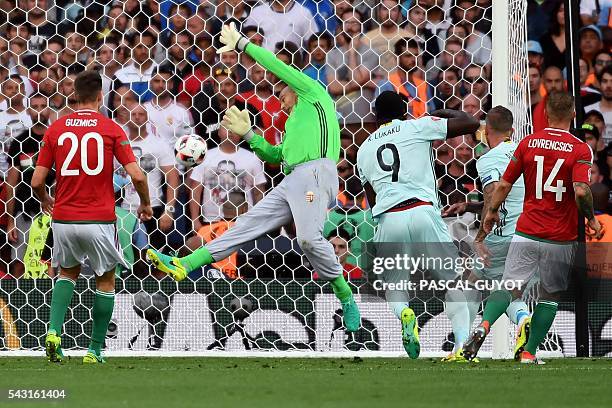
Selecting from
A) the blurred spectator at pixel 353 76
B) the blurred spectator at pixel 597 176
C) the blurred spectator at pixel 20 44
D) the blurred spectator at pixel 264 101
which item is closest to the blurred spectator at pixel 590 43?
the blurred spectator at pixel 597 176

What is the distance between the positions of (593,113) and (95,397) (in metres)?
6.92

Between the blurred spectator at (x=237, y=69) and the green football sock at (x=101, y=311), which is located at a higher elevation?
the blurred spectator at (x=237, y=69)

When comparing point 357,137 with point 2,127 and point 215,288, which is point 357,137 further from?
point 2,127

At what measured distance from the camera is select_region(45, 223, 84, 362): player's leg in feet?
23.7

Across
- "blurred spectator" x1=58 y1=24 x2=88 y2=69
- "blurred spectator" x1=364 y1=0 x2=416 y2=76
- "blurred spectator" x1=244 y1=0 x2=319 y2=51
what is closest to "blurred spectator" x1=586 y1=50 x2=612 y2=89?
"blurred spectator" x1=364 y1=0 x2=416 y2=76

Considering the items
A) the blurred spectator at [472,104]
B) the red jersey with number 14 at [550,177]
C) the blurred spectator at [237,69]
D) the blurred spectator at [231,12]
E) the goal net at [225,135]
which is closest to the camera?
the red jersey with number 14 at [550,177]

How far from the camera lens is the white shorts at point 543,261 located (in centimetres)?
714

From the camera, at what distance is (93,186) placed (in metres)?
7.26

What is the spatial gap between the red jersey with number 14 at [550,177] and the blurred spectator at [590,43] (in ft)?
14.9

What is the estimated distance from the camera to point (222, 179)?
32.6 feet

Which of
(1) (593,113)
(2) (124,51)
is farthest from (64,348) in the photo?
(1) (593,113)

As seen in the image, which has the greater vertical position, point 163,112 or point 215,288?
point 163,112

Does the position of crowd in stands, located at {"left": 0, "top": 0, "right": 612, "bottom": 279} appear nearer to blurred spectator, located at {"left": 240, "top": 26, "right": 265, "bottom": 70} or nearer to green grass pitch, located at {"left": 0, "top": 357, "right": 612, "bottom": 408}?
blurred spectator, located at {"left": 240, "top": 26, "right": 265, "bottom": 70}

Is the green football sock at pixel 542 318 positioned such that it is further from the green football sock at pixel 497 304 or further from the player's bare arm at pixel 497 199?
the player's bare arm at pixel 497 199
